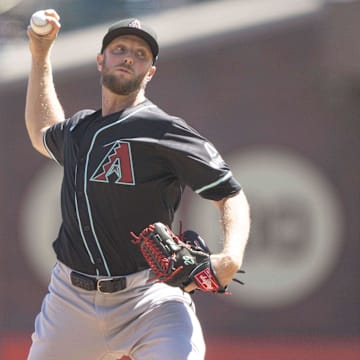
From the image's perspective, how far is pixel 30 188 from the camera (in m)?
8.41

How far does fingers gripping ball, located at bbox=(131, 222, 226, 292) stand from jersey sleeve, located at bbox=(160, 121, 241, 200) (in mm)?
212

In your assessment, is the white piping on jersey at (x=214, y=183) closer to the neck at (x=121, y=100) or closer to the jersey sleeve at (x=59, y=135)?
the neck at (x=121, y=100)

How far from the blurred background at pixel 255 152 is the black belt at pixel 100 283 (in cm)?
400

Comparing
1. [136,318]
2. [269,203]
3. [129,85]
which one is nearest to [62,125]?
[129,85]

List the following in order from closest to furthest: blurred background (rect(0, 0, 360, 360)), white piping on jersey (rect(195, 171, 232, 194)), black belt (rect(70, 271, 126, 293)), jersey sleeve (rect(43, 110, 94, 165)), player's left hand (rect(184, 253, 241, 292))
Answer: player's left hand (rect(184, 253, 241, 292)) < white piping on jersey (rect(195, 171, 232, 194)) < black belt (rect(70, 271, 126, 293)) < jersey sleeve (rect(43, 110, 94, 165)) < blurred background (rect(0, 0, 360, 360))

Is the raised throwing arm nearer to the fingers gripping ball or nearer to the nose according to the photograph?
the nose

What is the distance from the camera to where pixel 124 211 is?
405cm

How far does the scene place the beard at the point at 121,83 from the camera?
162 inches

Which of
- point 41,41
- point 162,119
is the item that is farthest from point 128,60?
point 41,41

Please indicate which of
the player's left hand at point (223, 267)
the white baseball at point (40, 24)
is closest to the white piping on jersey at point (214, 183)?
the player's left hand at point (223, 267)

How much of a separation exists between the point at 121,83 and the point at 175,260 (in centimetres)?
75

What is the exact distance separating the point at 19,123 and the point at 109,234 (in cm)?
456

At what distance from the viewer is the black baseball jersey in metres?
3.96

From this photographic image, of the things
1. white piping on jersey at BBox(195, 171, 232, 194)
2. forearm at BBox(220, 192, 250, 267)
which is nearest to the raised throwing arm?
white piping on jersey at BBox(195, 171, 232, 194)
